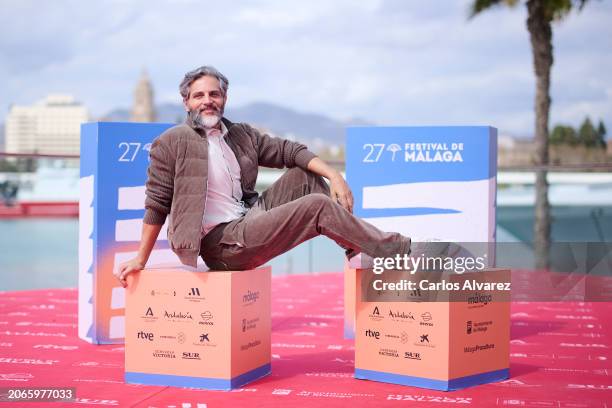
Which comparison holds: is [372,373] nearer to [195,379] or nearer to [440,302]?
[440,302]

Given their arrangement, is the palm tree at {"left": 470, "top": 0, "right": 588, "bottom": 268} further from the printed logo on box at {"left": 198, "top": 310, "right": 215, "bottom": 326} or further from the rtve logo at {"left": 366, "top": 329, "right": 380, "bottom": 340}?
the printed logo on box at {"left": 198, "top": 310, "right": 215, "bottom": 326}

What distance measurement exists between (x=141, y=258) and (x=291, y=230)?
63cm

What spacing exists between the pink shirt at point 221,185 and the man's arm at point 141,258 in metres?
0.21

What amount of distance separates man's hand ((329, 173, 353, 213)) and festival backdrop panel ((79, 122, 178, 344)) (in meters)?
1.50

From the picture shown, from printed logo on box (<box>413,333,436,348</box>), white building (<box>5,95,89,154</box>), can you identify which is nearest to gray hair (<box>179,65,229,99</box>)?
printed logo on box (<box>413,333,436,348</box>)

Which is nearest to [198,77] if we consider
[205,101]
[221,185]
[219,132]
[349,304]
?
[205,101]

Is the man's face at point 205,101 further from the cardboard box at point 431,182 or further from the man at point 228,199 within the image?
the cardboard box at point 431,182

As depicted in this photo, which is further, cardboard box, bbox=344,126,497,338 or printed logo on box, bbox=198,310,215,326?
cardboard box, bbox=344,126,497,338

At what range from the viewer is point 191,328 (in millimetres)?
3271

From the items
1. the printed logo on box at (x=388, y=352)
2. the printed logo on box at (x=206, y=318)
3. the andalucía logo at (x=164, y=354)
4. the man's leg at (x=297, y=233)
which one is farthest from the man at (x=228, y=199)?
the printed logo on box at (x=388, y=352)

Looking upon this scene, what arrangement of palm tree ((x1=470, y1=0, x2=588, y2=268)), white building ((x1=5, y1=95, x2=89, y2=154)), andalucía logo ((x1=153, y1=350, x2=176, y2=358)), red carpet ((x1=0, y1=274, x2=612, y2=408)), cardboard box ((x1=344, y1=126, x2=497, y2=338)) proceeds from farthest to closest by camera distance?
white building ((x1=5, y1=95, x2=89, y2=154)) < palm tree ((x1=470, y1=0, x2=588, y2=268)) < cardboard box ((x1=344, y1=126, x2=497, y2=338)) < andalucía logo ((x1=153, y1=350, x2=176, y2=358)) < red carpet ((x1=0, y1=274, x2=612, y2=408))

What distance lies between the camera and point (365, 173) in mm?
4484

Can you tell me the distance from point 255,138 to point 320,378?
108cm

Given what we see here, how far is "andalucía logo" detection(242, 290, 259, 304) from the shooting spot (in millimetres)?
3326
